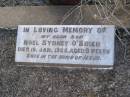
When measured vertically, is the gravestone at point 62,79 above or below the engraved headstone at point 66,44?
below

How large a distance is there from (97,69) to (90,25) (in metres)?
0.37

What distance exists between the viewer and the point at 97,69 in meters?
3.52

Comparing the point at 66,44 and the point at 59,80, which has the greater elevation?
the point at 66,44

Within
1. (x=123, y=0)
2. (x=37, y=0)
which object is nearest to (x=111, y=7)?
(x=123, y=0)

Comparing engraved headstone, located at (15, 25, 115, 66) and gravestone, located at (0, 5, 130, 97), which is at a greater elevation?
engraved headstone, located at (15, 25, 115, 66)

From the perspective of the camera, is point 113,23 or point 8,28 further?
point 8,28

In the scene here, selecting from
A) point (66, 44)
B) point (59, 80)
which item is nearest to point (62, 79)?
point (59, 80)

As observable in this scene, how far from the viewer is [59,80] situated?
142 inches

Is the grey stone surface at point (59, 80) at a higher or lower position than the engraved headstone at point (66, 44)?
lower

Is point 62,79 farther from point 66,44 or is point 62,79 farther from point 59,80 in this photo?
point 66,44

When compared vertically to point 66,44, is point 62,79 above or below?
below

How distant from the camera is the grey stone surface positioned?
347cm

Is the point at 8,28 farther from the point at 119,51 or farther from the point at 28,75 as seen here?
the point at 119,51

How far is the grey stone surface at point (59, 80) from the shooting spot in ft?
11.4
